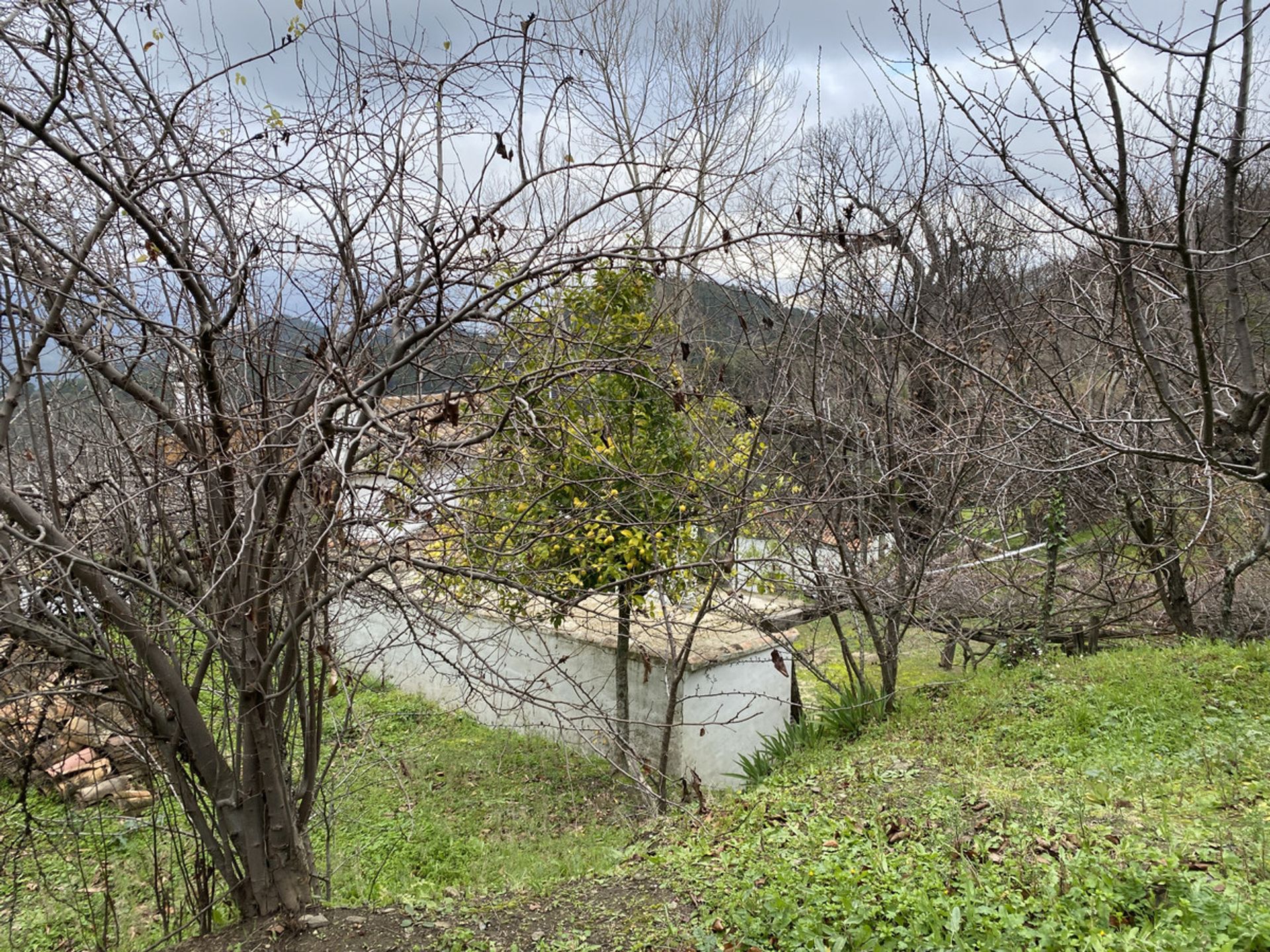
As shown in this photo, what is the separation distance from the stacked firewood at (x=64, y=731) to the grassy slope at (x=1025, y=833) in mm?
2619

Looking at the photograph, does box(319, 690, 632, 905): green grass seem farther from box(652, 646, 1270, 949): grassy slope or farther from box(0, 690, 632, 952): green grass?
box(652, 646, 1270, 949): grassy slope

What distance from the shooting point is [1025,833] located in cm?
339

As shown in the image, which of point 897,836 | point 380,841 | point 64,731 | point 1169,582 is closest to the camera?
point 897,836

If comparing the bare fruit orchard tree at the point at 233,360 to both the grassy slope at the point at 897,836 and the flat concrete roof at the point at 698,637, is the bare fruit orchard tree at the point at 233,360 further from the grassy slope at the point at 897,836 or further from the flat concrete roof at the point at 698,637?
the flat concrete roof at the point at 698,637

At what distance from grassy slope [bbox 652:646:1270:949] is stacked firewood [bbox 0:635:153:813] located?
8.59ft

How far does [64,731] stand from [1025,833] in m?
5.36

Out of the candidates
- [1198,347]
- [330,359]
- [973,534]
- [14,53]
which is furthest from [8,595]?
[973,534]

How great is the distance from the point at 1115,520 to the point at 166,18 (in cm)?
900

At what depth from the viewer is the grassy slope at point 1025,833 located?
2697 millimetres

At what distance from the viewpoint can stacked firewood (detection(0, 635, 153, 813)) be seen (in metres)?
3.34

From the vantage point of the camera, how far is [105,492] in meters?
3.76

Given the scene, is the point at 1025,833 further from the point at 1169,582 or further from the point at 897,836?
the point at 1169,582

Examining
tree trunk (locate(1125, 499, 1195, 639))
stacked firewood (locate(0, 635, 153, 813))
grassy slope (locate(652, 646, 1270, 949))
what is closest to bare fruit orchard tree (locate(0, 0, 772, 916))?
stacked firewood (locate(0, 635, 153, 813))

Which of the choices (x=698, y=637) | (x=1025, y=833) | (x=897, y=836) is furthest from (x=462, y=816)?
(x=1025, y=833)
